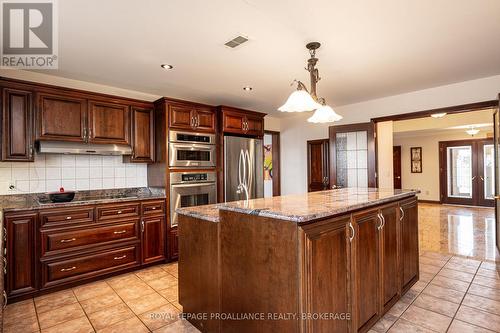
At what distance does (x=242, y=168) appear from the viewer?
4336 millimetres

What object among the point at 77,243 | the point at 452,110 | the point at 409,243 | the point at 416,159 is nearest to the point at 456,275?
the point at 409,243

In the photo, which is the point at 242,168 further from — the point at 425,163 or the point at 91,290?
the point at 425,163

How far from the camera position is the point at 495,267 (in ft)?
10.7

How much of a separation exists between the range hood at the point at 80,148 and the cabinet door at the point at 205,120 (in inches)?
39.7

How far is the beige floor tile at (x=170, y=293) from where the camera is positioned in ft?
8.65

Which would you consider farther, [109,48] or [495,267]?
[495,267]

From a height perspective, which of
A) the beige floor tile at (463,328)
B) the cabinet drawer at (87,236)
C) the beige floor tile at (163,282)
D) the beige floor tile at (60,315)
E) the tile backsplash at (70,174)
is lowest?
the beige floor tile at (163,282)

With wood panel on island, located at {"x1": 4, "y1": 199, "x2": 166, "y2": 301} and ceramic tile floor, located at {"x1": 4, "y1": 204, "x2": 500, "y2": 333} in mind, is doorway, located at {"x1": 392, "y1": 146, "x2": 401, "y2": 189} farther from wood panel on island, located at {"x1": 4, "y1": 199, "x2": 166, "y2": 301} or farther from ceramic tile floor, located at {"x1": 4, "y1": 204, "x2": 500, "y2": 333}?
wood panel on island, located at {"x1": 4, "y1": 199, "x2": 166, "y2": 301}

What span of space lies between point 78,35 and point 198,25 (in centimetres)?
104

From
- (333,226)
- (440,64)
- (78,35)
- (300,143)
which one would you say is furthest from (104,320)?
(300,143)

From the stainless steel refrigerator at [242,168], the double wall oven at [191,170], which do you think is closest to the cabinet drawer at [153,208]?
the double wall oven at [191,170]

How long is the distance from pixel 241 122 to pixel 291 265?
3221 mm

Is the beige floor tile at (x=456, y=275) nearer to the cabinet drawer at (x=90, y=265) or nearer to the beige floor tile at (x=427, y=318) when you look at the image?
the beige floor tile at (x=427, y=318)

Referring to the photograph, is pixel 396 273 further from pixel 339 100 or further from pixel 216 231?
pixel 339 100
